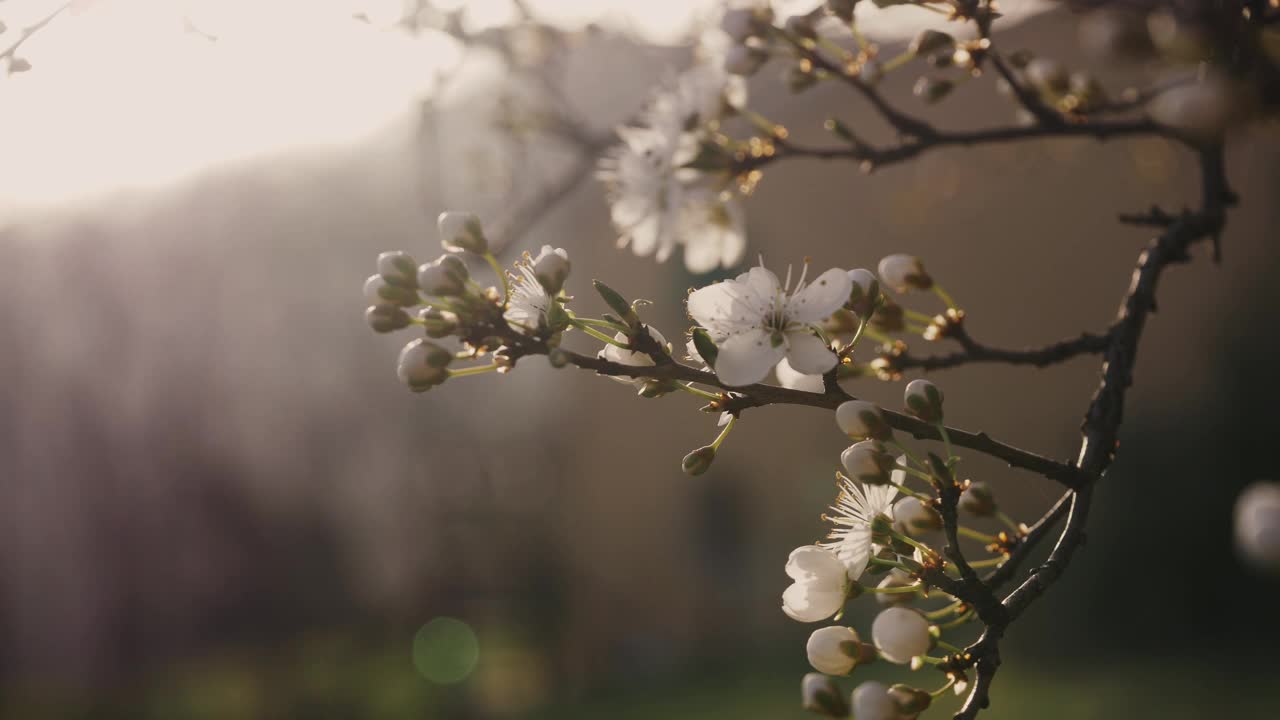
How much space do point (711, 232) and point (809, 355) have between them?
90cm

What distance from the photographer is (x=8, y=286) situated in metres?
12.6

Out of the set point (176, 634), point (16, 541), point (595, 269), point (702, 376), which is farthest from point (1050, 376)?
point (16, 541)

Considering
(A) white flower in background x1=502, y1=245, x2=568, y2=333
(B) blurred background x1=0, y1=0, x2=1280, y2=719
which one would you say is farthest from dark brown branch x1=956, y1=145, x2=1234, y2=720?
(B) blurred background x1=0, y1=0, x2=1280, y2=719

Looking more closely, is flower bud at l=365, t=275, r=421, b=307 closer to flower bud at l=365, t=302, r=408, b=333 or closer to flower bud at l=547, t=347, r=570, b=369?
flower bud at l=365, t=302, r=408, b=333

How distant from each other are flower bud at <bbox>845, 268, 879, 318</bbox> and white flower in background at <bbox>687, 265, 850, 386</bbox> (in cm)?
3

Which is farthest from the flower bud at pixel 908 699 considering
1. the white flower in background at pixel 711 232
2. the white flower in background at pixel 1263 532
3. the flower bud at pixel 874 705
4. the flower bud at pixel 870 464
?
the white flower in background at pixel 711 232

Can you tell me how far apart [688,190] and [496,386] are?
461 inches

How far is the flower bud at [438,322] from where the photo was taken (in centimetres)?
131

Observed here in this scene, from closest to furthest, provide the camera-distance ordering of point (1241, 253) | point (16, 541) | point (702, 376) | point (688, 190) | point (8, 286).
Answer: point (702, 376) < point (688, 190) < point (1241, 253) < point (8, 286) < point (16, 541)

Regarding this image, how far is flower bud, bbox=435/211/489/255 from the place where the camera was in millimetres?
1403

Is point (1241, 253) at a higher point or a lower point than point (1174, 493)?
higher

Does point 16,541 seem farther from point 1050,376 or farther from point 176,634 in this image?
point 1050,376

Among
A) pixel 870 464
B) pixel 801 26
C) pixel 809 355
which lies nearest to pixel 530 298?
pixel 809 355

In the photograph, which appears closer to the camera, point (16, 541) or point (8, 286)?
point (8, 286)
